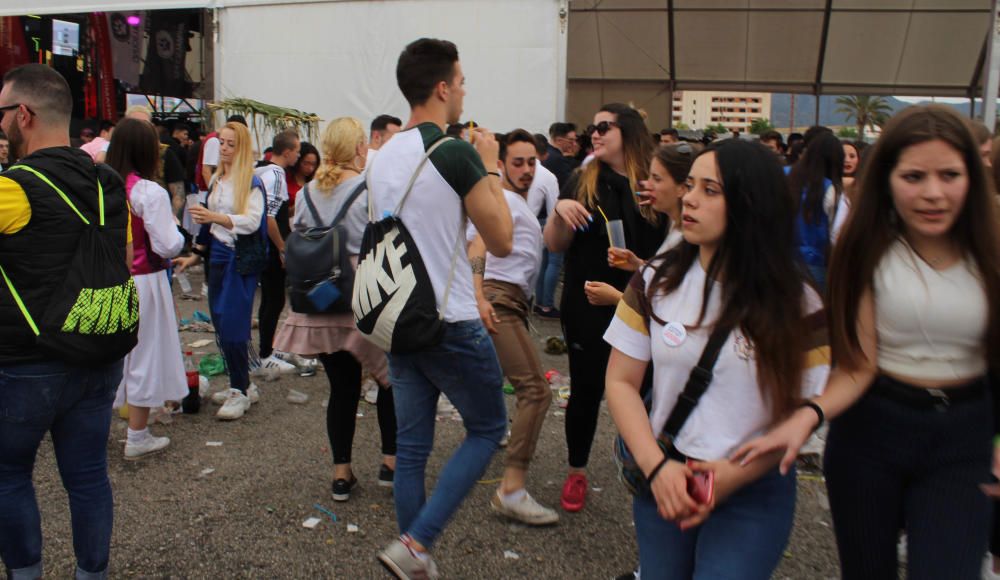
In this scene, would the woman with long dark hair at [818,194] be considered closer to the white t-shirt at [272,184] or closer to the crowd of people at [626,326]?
the crowd of people at [626,326]

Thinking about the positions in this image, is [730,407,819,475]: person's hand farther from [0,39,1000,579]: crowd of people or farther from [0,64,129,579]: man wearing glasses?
[0,64,129,579]: man wearing glasses

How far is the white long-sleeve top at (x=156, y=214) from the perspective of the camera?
4.54m

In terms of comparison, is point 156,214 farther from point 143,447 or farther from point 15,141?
point 15,141

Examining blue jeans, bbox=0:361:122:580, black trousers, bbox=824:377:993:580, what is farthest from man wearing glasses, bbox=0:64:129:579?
black trousers, bbox=824:377:993:580

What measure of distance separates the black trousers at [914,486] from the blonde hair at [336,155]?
2693 millimetres

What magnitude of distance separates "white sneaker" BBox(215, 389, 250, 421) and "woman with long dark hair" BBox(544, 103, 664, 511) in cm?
257

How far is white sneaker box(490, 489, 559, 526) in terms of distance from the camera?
3.90 meters

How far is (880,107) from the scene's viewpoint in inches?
1996

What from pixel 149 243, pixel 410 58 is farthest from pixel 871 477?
pixel 149 243

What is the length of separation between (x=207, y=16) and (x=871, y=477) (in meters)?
11.8

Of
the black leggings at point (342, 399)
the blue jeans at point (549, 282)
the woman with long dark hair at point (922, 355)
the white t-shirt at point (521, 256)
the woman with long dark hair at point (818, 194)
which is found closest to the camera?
the woman with long dark hair at point (922, 355)

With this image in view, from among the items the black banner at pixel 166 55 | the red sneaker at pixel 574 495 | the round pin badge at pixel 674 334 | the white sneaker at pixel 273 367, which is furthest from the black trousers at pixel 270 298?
the black banner at pixel 166 55

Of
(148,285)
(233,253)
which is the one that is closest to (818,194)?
(233,253)

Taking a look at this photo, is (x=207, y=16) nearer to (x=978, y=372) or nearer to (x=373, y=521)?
(x=373, y=521)
